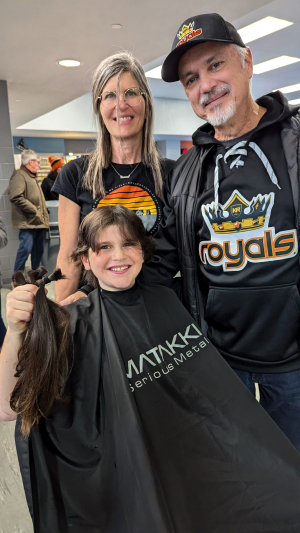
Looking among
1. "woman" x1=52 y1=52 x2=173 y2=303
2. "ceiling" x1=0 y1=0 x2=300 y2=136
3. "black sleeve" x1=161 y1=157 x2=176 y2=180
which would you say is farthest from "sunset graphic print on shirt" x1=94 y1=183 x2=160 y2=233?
"ceiling" x1=0 y1=0 x2=300 y2=136

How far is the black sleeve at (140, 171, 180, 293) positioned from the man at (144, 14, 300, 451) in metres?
0.10

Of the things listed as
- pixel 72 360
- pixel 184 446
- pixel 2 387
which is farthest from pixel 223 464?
pixel 2 387

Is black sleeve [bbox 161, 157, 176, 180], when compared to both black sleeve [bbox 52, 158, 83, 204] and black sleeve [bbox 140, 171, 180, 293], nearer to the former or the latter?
black sleeve [bbox 140, 171, 180, 293]

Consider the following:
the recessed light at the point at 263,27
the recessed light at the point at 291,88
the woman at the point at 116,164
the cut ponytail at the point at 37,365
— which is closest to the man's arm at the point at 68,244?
the woman at the point at 116,164

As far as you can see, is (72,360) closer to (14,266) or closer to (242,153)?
(242,153)

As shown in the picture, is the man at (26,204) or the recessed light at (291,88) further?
the recessed light at (291,88)

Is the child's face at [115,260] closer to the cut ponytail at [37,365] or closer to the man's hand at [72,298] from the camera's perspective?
the man's hand at [72,298]

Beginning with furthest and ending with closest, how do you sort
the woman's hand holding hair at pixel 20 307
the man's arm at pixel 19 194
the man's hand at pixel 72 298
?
the man's arm at pixel 19 194, the man's hand at pixel 72 298, the woman's hand holding hair at pixel 20 307

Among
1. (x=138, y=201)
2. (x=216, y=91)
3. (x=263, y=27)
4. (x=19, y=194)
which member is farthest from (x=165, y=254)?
(x=263, y=27)

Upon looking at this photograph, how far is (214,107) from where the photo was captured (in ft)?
4.26

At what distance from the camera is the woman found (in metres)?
1.45

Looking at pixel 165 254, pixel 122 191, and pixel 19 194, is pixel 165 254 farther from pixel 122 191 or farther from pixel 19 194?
pixel 19 194

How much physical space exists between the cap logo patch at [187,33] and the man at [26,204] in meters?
4.09

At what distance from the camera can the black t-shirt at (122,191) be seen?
1516mm
